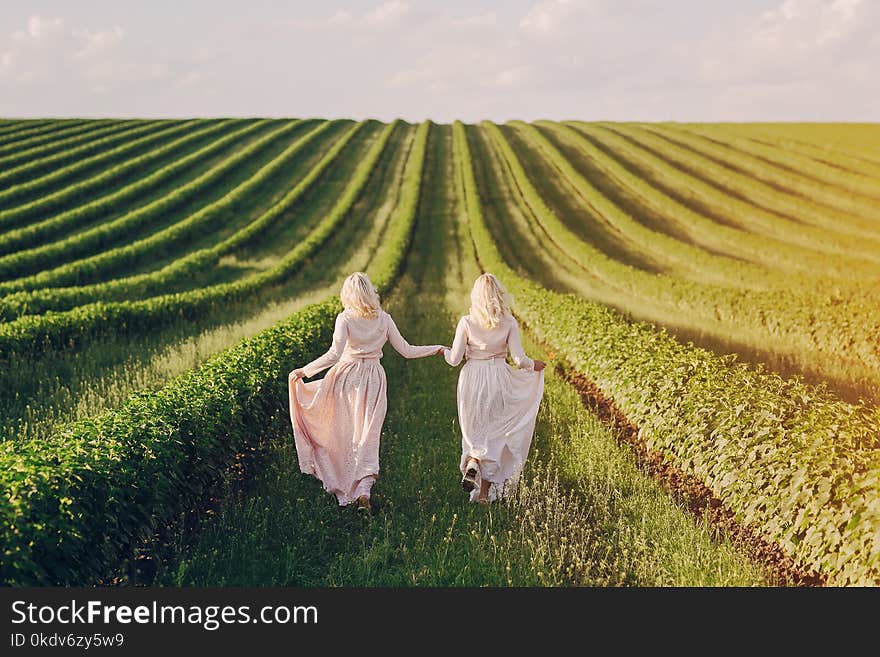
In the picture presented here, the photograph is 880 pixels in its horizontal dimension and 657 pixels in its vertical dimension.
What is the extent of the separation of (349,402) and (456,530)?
1.95 metres

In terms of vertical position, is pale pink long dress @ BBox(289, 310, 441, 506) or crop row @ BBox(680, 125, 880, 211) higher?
crop row @ BBox(680, 125, 880, 211)

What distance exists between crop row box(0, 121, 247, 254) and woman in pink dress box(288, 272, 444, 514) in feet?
96.4

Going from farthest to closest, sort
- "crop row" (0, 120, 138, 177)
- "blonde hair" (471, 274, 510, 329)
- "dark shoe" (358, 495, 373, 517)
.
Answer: "crop row" (0, 120, 138, 177) < "blonde hair" (471, 274, 510, 329) < "dark shoe" (358, 495, 373, 517)

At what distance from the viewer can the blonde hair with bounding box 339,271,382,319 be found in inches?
305

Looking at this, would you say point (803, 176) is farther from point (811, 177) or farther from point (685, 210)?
point (685, 210)

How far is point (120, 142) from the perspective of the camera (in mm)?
55312

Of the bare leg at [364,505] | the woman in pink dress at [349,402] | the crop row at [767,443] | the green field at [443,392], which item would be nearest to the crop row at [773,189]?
the green field at [443,392]

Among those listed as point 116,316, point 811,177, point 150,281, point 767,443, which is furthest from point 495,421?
point 811,177

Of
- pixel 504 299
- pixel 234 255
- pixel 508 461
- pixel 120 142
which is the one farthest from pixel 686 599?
pixel 120 142

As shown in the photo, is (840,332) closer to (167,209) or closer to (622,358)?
(622,358)

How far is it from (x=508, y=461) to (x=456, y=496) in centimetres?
77

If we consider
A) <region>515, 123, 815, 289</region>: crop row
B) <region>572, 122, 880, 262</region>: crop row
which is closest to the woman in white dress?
<region>515, 123, 815, 289</region>: crop row

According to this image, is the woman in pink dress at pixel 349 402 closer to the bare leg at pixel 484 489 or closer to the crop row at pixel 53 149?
the bare leg at pixel 484 489

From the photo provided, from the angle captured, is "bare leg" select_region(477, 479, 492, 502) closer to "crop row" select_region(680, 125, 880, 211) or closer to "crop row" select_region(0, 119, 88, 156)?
"crop row" select_region(680, 125, 880, 211)
